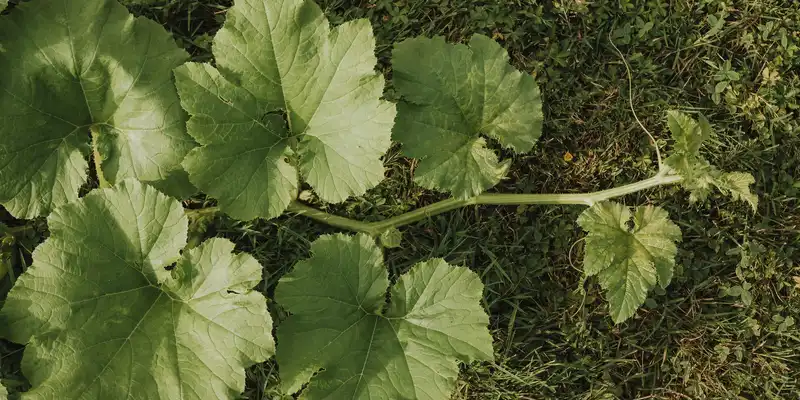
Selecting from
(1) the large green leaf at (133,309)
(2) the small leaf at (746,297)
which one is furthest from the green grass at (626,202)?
(1) the large green leaf at (133,309)

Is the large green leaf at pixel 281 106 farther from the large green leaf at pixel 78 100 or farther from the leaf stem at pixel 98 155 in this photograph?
the leaf stem at pixel 98 155

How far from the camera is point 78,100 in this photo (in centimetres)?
295

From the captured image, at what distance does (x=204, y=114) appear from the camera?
9.22ft

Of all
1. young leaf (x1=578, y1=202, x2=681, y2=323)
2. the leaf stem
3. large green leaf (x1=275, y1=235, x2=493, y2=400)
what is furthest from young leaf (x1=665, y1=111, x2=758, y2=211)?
the leaf stem

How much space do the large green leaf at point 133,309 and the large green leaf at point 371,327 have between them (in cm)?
18

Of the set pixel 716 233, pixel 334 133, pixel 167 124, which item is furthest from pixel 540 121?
pixel 167 124

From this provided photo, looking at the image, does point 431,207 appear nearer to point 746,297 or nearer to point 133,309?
point 133,309

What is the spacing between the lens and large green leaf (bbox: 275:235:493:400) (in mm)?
2895

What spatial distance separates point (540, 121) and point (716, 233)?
130 cm

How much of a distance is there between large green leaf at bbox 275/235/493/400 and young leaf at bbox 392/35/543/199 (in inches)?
16.9

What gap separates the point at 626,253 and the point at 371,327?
119 cm

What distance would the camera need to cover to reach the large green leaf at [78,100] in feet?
9.48

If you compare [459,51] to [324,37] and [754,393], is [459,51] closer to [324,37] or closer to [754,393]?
[324,37]

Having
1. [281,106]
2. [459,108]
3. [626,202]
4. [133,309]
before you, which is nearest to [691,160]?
[626,202]
